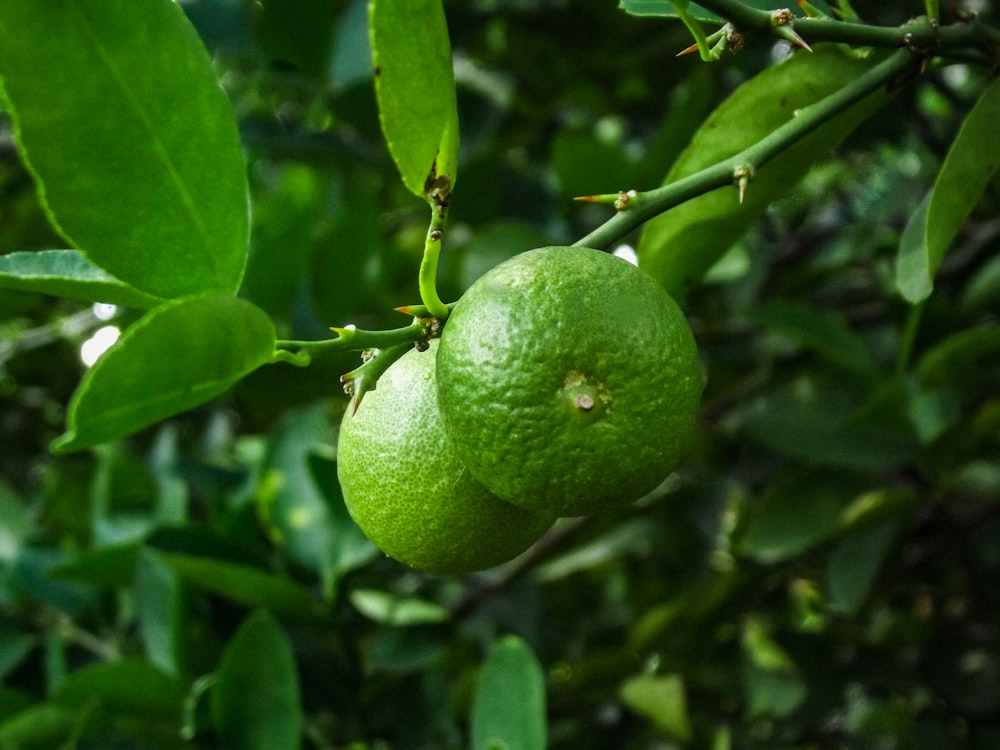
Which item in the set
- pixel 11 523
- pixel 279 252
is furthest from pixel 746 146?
pixel 11 523

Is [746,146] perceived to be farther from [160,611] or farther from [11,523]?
[11,523]

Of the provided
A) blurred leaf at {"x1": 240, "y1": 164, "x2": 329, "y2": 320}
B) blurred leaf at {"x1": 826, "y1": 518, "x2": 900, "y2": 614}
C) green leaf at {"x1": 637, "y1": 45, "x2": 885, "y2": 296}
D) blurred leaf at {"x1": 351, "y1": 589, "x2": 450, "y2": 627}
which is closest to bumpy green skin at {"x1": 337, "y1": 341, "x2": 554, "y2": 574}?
green leaf at {"x1": 637, "y1": 45, "x2": 885, "y2": 296}

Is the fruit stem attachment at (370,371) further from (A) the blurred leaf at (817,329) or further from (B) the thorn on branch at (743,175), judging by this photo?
(A) the blurred leaf at (817,329)

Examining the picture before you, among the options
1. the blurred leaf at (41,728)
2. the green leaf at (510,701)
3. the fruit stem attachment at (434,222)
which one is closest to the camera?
the fruit stem attachment at (434,222)

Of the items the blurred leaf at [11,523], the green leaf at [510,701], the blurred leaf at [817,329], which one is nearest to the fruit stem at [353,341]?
the green leaf at [510,701]

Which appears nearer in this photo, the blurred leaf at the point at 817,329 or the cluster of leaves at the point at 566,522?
the cluster of leaves at the point at 566,522

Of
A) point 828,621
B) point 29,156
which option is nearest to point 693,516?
point 828,621

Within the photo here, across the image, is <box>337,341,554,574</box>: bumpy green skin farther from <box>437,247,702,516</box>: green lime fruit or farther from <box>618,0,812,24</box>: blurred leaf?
<box>618,0,812,24</box>: blurred leaf

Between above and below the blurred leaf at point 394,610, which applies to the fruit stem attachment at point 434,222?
above
